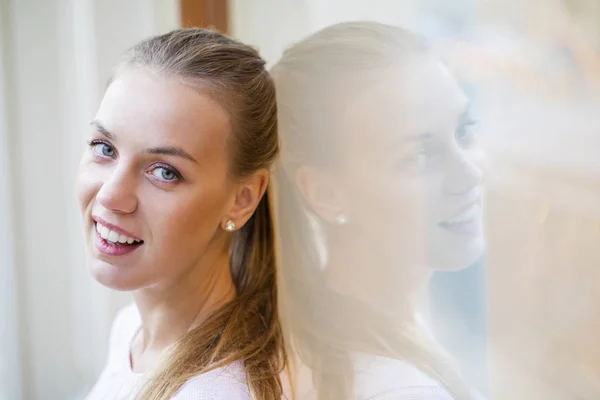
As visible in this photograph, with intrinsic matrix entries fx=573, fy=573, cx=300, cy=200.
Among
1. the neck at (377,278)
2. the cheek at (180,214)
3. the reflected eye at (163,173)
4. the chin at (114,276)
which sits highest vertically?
the reflected eye at (163,173)

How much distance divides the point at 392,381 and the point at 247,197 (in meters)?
0.31

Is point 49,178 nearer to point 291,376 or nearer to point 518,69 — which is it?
point 291,376

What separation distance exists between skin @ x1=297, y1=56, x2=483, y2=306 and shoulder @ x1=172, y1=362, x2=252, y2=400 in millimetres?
178

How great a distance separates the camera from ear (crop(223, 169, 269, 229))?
0.79 meters

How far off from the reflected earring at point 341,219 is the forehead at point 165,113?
0.18 meters

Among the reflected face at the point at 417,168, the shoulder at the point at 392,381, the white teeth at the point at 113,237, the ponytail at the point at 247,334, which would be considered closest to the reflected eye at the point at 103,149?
A: the white teeth at the point at 113,237

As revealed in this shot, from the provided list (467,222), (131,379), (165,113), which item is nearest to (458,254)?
(467,222)

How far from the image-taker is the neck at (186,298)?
82 centimetres

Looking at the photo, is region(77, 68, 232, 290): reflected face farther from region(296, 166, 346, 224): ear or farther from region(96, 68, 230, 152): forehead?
region(296, 166, 346, 224): ear

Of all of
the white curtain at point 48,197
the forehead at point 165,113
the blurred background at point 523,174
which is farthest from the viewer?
the white curtain at point 48,197

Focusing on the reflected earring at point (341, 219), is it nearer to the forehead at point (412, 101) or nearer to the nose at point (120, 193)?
the forehead at point (412, 101)

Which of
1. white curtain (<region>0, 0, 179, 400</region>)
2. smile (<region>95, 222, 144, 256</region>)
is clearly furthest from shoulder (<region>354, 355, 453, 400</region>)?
white curtain (<region>0, 0, 179, 400</region>)

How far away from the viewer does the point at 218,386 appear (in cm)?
74

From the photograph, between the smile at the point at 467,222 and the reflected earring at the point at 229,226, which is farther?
the reflected earring at the point at 229,226
